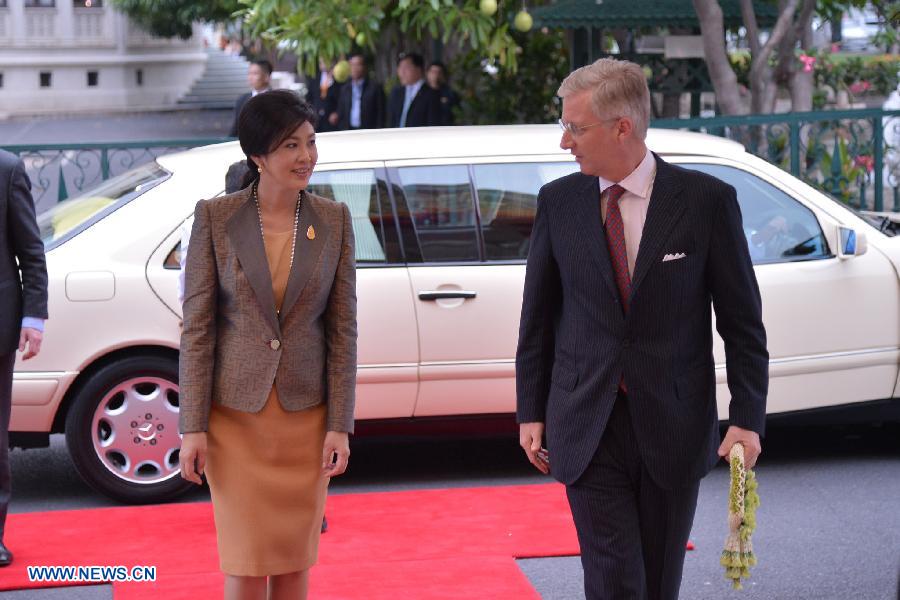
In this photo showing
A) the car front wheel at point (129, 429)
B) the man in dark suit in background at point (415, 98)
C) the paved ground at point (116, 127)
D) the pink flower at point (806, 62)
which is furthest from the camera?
the paved ground at point (116, 127)

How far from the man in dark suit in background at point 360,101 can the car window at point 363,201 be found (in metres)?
6.87

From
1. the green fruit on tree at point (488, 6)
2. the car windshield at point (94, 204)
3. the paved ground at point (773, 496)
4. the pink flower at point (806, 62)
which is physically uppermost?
the green fruit on tree at point (488, 6)

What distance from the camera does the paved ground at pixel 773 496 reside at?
5.79 metres

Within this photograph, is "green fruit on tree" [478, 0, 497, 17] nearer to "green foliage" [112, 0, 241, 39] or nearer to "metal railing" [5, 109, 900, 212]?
"metal railing" [5, 109, 900, 212]

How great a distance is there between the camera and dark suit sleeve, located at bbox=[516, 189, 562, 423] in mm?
4059

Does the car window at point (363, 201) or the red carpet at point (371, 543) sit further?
the car window at point (363, 201)

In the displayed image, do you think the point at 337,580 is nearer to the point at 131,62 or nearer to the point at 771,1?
the point at 771,1

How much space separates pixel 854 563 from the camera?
602cm

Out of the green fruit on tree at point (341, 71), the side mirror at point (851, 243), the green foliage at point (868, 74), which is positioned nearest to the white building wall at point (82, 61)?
the green foliage at point (868, 74)

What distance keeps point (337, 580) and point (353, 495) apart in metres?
1.30

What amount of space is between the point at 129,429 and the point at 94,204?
4.02 ft

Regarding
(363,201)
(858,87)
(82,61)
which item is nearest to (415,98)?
(363,201)

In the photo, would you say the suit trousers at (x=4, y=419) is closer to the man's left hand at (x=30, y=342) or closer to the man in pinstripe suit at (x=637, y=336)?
the man's left hand at (x=30, y=342)

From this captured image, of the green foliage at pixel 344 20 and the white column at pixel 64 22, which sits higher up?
the white column at pixel 64 22
